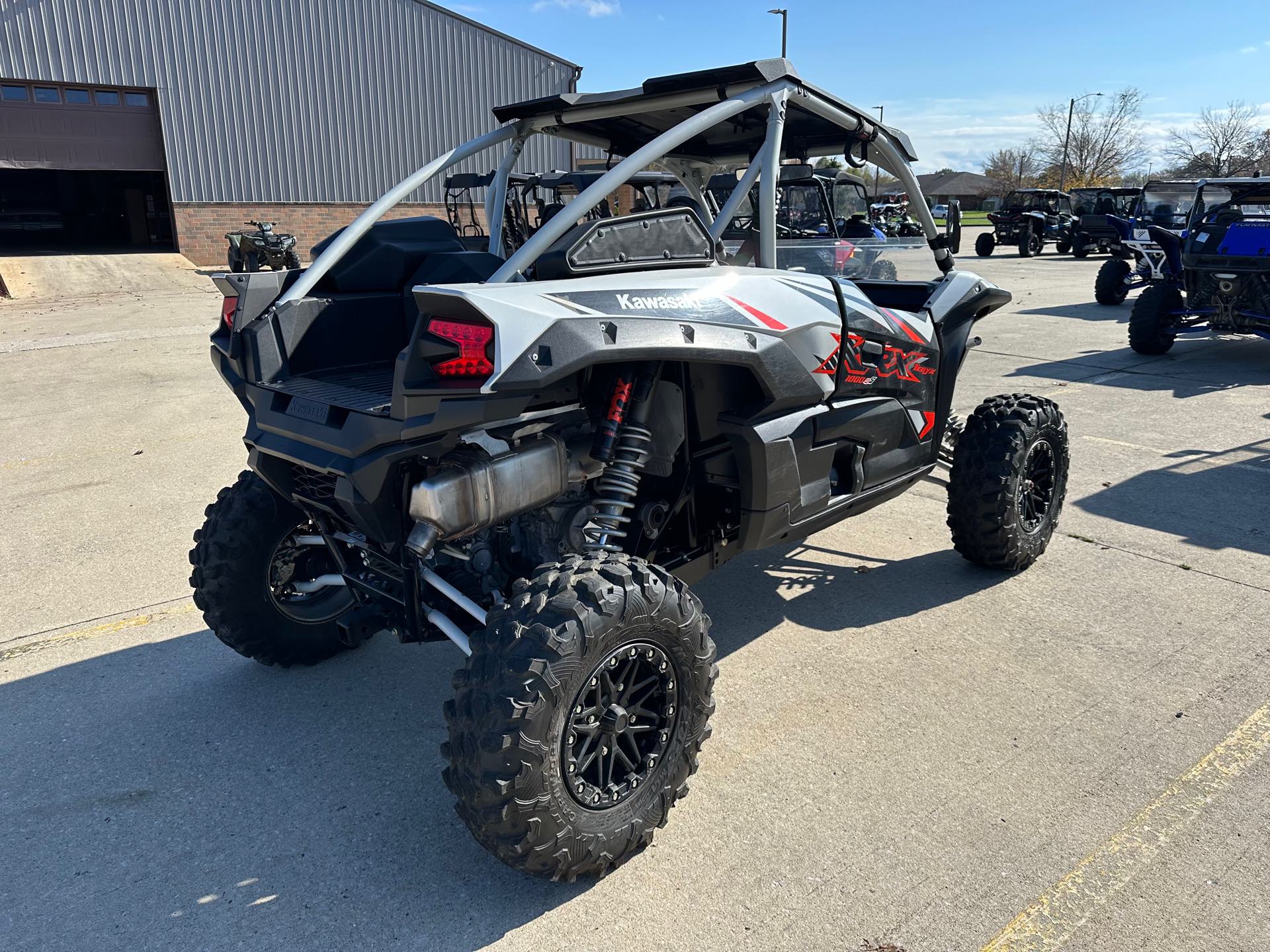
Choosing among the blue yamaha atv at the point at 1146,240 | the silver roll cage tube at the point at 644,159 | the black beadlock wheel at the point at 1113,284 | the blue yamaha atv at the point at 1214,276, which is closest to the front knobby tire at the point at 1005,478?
the silver roll cage tube at the point at 644,159

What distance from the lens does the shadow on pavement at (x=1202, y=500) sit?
4984mm

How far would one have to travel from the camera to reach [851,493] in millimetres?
3607

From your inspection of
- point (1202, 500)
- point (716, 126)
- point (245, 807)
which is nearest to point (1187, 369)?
point (1202, 500)

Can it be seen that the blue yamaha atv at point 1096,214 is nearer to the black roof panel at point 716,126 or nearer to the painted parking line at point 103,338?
the painted parking line at point 103,338

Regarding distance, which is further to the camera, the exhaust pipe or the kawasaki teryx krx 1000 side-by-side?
the exhaust pipe

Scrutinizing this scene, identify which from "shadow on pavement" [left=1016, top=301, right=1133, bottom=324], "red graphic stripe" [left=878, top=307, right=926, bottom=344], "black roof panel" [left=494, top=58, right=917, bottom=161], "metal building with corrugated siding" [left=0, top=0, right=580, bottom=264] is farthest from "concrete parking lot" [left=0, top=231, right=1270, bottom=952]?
"metal building with corrugated siding" [left=0, top=0, right=580, bottom=264]

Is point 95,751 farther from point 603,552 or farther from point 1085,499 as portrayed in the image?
point 1085,499

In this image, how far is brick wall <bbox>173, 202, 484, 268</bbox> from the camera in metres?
26.7

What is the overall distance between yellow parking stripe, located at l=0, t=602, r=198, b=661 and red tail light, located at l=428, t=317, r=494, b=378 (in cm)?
260

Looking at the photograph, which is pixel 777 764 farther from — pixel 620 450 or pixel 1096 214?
pixel 1096 214

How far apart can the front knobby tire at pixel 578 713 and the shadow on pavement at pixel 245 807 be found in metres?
0.25

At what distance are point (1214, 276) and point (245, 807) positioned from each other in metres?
10.7

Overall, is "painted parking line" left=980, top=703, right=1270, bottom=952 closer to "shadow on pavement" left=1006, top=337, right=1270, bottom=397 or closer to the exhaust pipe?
the exhaust pipe

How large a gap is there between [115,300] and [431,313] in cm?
2019
